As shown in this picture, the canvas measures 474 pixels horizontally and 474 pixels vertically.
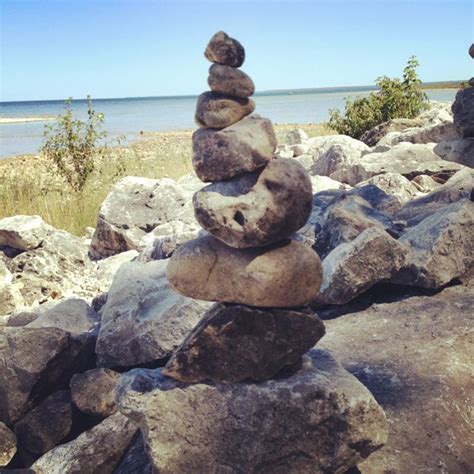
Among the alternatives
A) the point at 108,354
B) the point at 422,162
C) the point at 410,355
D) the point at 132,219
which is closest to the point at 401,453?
the point at 410,355

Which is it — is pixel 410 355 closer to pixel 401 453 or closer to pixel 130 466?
pixel 401 453

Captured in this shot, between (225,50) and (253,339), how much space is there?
5.10 ft

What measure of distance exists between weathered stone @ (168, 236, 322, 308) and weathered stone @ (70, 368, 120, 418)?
142 centimetres

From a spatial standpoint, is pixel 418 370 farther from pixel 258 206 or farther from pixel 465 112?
pixel 465 112

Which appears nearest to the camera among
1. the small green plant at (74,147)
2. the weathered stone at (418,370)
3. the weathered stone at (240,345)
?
the weathered stone at (240,345)

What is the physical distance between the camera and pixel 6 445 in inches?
171

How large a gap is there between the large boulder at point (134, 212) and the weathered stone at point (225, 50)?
464 cm

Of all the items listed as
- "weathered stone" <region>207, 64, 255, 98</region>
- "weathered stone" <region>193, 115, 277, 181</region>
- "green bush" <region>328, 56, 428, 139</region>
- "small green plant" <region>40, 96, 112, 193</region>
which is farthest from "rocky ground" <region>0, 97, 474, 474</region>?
"green bush" <region>328, 56, 428, 139</region>

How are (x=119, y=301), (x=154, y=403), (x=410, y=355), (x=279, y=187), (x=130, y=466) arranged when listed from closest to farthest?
1. (x=279, y=187)
2. (x=154, y=403)
3. (x=130, y=466)
4. (x=410, y=355)
5. (x=119, y=301)

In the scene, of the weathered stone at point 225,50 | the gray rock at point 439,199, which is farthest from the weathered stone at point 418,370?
the weathered stone at point 225,50

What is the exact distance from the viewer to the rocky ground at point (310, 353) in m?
3.39

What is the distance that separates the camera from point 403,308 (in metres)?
5.14

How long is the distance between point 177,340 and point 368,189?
4049 millimetres

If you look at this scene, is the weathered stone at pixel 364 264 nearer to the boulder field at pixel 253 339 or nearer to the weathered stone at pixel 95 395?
the boulder field at pixel 253 339
